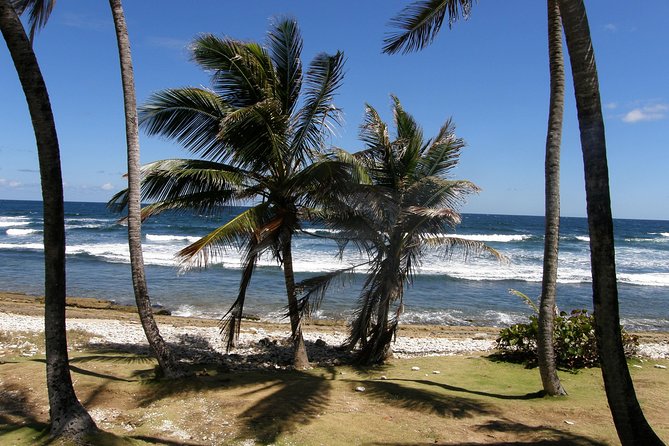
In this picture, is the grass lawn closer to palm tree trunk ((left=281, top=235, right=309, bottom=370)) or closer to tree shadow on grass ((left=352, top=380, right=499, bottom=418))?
tree shadow on grass ((left=352, top=380, right=499, bottom=418))

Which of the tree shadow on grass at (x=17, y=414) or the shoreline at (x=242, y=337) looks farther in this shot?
the shoreline at (x=242, y=337)

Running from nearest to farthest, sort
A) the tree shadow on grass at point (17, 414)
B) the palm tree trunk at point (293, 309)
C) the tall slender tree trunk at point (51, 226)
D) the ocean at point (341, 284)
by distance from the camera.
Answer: the tall slender tree trunk at point (51, 226)
the tree shadow on grass at point (17, 414)
the palm tree trunk at point (293, 309)
the ocean at point (341, 284)

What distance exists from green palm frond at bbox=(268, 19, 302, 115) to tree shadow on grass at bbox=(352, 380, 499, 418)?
14.5ft

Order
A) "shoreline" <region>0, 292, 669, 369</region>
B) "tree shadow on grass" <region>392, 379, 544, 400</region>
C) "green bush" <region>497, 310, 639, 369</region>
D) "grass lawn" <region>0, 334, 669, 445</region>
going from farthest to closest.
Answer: "shoreline" <region>0, 292, 669, 369</region> < "green bush" <region>497, 310, 639, 369</region> < "tree shadow on grass" <region>392, 379, 544, 400</region> < "grass lawn" <region>0, 334, 669, 445</region>

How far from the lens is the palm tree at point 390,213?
772 centimetres

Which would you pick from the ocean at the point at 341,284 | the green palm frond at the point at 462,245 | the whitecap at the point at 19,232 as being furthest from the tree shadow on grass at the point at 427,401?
the whitecap at the point at 19,232

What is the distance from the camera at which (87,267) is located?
2616 centimetres

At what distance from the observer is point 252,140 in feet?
25.0

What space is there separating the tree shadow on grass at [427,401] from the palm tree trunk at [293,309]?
1.50 meters

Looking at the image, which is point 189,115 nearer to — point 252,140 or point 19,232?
point 252,140

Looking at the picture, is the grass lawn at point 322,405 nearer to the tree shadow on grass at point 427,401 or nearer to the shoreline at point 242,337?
the tree shadow on grass at point 427,401

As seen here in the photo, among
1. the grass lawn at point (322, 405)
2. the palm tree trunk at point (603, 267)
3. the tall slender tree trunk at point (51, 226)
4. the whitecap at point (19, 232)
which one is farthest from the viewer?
the whitecap at point (19, 232)

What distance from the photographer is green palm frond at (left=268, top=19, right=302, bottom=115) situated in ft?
26.3

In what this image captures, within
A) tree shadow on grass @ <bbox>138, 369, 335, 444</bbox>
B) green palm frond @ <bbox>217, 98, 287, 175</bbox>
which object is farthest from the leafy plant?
green palm frond @ <bbox>217, 98, 287, 175</bbox>
